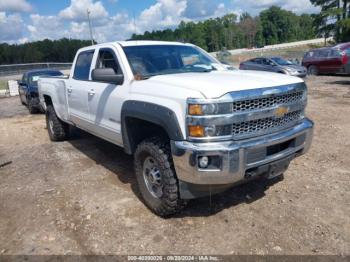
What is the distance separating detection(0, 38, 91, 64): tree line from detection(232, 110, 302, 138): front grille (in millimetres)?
71812

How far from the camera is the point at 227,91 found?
3061mm

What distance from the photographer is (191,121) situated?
120 inches

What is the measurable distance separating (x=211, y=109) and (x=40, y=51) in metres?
79.5

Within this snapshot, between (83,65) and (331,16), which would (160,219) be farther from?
(331,16)

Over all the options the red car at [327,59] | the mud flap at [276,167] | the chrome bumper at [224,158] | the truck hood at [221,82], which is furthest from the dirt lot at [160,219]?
the red car at [327,59]

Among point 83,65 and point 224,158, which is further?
point 83,65

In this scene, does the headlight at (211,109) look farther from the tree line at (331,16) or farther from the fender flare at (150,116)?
the tree line at (331,16)

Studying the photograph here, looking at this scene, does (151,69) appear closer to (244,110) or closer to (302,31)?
(244,110)

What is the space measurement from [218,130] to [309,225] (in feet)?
4.79

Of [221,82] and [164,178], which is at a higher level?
[221,82]

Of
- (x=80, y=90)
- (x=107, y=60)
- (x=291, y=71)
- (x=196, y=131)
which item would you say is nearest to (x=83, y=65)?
(x=80, y=90)

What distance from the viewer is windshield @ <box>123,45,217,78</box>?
4195 mm

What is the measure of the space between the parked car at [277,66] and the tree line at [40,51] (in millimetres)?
59554

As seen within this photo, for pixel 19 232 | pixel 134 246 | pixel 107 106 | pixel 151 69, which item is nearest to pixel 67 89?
pixel 107 106
